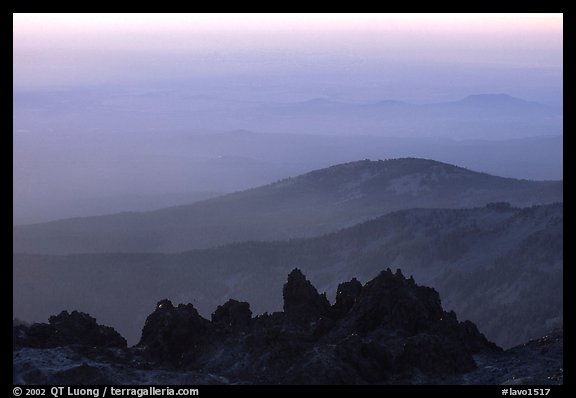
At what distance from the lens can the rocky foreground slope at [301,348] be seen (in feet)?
93.7

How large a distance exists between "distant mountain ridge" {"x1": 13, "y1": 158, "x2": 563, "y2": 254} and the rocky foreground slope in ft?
229

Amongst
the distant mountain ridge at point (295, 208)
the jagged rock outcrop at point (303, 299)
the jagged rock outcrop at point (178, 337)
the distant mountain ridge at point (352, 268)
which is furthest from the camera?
the distant mountain ridge at point (295, 208)

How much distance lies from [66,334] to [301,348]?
32.3ft

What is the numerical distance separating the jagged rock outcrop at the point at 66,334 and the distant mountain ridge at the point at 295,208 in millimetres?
72249

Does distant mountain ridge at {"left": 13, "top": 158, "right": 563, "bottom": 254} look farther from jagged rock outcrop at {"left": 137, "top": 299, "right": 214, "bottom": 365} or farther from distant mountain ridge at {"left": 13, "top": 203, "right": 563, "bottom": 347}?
jagged rock outcrop at {"left": 137, "top": 299, "right": 214, "bottom": 365}

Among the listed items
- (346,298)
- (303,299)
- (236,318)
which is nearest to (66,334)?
(236,318)

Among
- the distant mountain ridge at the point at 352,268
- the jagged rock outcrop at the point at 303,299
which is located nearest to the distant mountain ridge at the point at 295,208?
the distant mountain ridge at the point at 352,268

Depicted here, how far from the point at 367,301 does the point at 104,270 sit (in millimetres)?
57609

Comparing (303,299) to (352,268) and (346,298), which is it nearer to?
(346,298)

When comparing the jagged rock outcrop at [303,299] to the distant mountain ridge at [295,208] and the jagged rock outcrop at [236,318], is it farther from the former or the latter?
the distant mountain ridge at [295,208]

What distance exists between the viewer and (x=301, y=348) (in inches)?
1178
